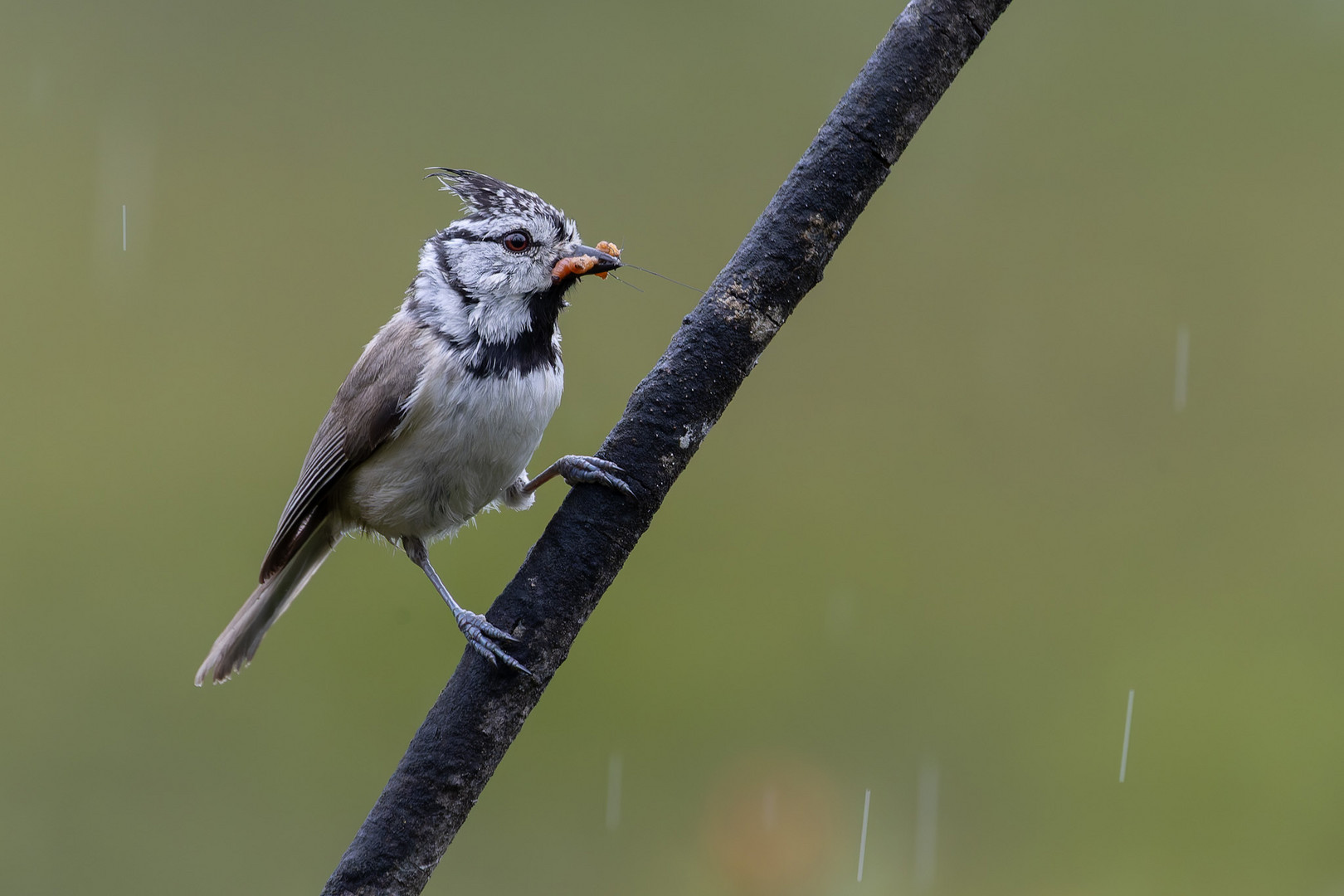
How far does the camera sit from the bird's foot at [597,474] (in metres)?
1.65

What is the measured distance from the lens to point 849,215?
161 centimetres

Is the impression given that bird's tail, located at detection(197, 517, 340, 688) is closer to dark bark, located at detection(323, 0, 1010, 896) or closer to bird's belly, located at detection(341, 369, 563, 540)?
bird's belly, located at detection(341, 369, 563, 540)

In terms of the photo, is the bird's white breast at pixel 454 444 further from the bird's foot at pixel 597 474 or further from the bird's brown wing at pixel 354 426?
the bird's foot at pixel 597 474

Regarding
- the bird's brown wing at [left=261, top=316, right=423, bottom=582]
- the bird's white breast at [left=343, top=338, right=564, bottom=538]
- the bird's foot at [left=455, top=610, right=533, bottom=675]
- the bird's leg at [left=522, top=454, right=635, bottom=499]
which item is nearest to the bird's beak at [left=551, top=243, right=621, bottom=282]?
the bird's white breast at [left=343, top=338, right=564, bottom=538]

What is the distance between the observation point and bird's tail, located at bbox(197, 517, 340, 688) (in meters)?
2.45

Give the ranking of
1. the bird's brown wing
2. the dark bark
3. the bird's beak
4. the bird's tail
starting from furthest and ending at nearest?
the bird's tail < the bird's brown wing < the bird's beak < the dark bark

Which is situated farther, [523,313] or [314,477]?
[314,477]

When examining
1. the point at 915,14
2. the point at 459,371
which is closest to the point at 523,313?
the point at 459,371

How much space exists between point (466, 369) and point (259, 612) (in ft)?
2.69

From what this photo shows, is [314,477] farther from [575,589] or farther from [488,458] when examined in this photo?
[575,589]

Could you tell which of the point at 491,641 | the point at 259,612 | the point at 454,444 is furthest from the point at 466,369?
the point at 259,612

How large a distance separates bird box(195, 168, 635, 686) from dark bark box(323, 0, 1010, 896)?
0.41 m

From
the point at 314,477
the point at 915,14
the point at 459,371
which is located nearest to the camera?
the point at 915,14

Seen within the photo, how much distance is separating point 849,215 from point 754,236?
143 millimetres
